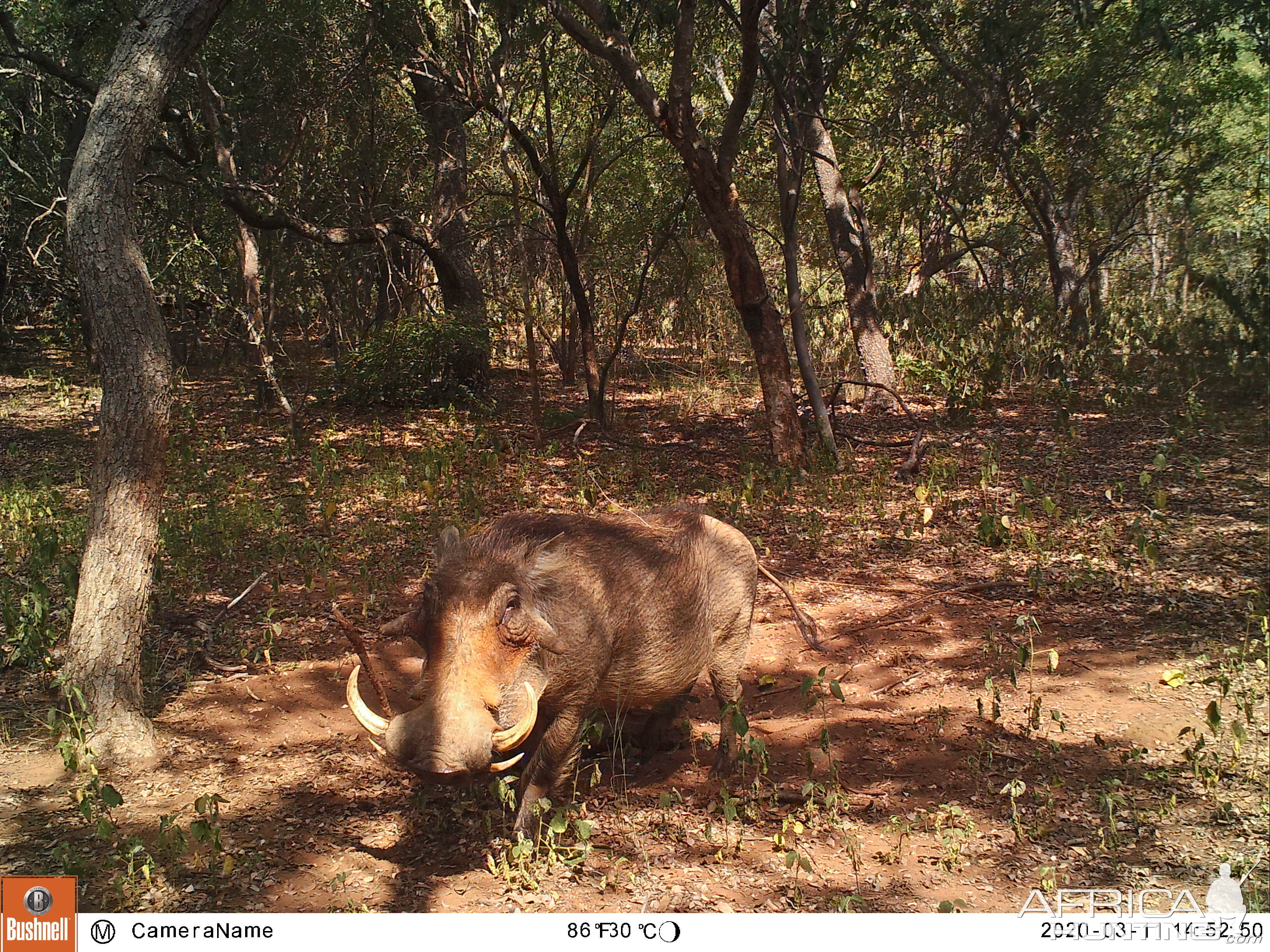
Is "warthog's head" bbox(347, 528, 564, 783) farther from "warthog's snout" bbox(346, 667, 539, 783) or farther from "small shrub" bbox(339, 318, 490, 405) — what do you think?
"small shrub" bbox(339, 318, 490, 405)

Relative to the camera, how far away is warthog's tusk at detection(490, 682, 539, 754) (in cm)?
304

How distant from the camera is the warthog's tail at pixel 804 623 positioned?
4391 millimetres

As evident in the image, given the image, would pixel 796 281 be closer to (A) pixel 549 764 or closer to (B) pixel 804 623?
(B) pixel 804 623

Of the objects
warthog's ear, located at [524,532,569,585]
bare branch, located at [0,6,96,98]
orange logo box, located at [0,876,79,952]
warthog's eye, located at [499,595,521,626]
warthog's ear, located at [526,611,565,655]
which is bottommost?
orange logo box, located at [0,876,79,952]

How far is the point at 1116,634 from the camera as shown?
502cm

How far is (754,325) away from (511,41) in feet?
12.4

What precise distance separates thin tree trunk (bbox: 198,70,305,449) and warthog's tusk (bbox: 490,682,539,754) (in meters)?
6.85

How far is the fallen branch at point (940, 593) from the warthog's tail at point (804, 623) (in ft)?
0.94

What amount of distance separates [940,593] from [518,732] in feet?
11.6

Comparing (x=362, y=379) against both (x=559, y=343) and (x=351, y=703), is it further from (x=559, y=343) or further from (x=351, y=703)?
(x=351, y=703)

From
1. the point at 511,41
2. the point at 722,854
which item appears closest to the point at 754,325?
the point at 511,41

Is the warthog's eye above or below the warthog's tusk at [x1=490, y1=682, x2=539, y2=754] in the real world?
above

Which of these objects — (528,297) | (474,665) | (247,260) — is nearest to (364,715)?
(474,665)

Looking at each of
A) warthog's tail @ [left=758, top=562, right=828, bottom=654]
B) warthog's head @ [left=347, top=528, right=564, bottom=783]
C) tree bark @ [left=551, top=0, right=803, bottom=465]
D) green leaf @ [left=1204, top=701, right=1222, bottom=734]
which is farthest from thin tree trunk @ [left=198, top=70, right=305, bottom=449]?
green leaf @ [left=1204, top=701, right=1222, bottom=734]
